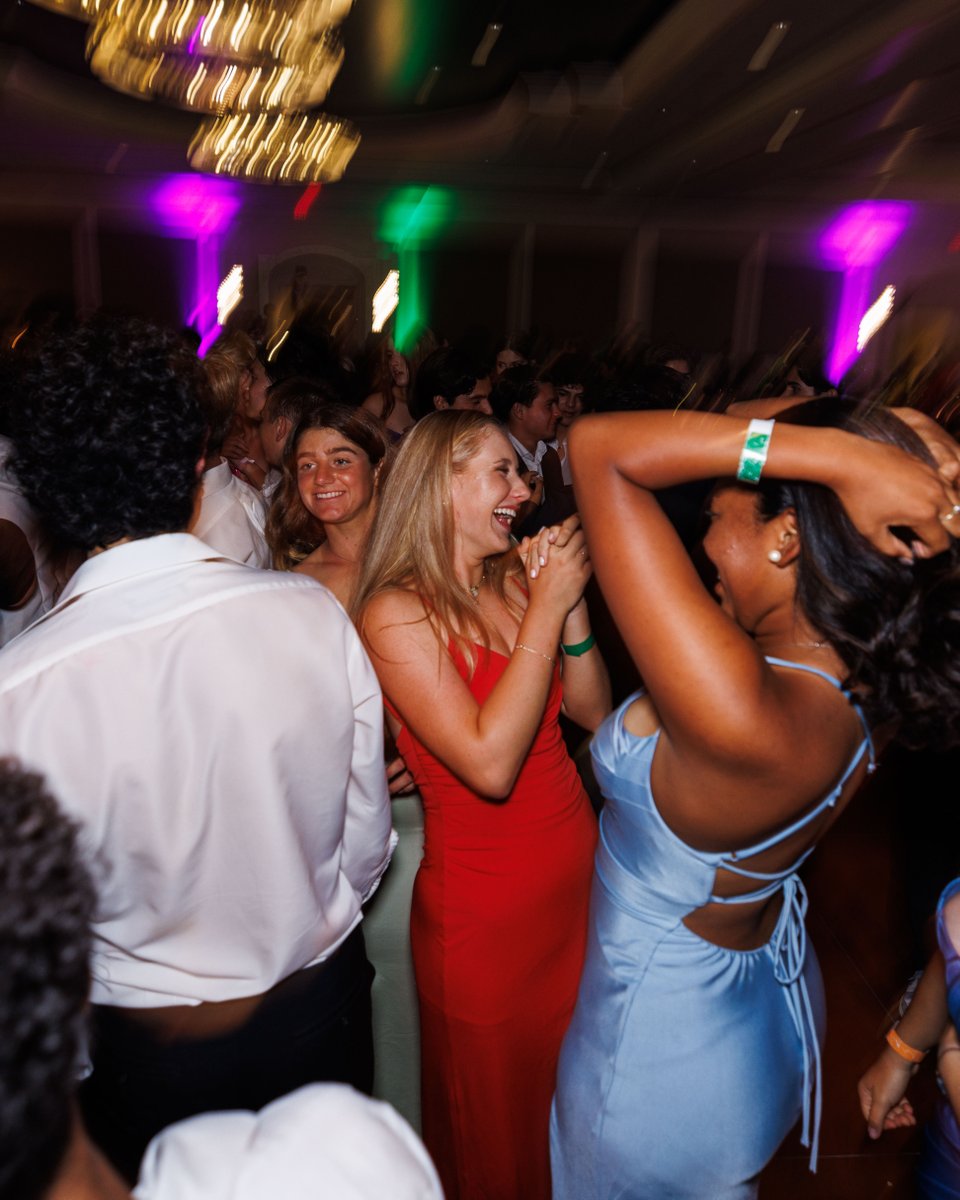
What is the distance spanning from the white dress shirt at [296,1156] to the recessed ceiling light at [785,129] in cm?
859

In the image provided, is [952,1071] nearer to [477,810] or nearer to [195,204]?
[477,810]

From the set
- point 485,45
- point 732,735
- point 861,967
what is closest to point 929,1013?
point 732,735

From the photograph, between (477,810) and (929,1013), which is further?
(477,810)

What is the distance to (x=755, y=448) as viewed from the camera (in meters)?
0.99

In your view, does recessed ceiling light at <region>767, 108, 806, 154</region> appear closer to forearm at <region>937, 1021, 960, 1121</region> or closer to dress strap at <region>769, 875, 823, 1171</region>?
dress strap at <region>769, 875, 823, 1171</region>

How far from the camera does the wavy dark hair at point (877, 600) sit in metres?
1.04

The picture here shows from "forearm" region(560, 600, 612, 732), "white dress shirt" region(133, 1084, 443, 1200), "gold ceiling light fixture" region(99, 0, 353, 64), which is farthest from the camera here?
"gold ceiling light fixture" region(99, 0, 353, 64)

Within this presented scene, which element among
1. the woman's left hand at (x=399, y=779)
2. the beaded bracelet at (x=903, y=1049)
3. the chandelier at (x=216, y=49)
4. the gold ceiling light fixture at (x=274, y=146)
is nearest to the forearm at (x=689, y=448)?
the beaded bracelet at (x=903, y=1049)

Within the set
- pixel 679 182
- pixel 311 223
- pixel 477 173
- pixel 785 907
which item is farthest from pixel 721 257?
pixel 785 907

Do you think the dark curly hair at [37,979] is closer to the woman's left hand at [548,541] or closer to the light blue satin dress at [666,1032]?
the light blue satin dress at [666,1032]

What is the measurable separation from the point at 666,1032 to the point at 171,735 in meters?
0.77

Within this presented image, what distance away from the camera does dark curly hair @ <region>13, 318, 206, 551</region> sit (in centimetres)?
116

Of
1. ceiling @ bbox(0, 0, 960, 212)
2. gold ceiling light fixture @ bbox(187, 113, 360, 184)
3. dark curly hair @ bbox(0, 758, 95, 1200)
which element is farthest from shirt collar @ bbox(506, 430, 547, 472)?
gold ceiling light fixture @ bbox(187, 113, 360, 184)

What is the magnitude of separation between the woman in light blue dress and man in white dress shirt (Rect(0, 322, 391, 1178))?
42 centimetres
